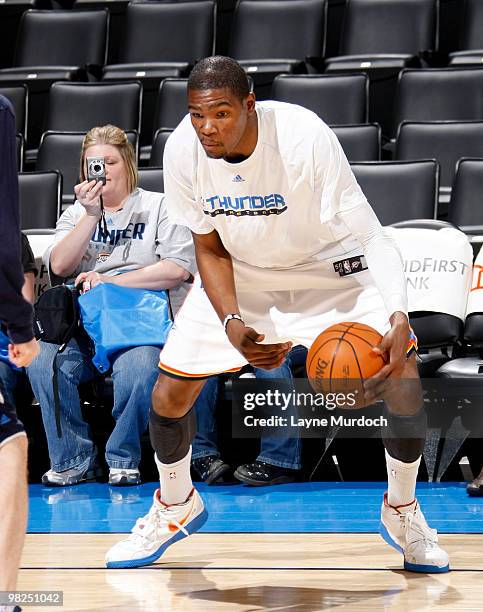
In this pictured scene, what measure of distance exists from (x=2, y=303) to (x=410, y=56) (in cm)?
477

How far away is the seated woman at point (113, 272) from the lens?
420 cm

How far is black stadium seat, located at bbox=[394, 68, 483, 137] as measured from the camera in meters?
5.83

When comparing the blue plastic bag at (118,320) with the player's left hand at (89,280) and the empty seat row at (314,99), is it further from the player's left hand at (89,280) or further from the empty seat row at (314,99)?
the empty seat row at (314,99)

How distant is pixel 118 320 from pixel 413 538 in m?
1.74

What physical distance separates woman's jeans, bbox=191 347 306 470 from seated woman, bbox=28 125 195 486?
228mm

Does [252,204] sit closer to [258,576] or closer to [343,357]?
[343,357]

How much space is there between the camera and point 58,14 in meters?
7.12

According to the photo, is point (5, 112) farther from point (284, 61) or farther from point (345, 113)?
point (284, 61)

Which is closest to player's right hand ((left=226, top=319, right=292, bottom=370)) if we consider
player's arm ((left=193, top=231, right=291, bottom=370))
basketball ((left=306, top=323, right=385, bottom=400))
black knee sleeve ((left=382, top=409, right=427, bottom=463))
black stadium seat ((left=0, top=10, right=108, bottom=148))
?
player's arm ((left=193, top=231, right=291, bottom=370))

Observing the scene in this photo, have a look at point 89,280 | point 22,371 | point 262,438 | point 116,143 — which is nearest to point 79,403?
point 22,371

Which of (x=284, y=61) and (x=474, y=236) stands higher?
(x=284, y=61)

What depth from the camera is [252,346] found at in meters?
2.87

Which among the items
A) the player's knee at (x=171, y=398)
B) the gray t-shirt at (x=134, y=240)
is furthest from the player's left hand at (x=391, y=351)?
the gray t-shirt at (x=134, y=240)

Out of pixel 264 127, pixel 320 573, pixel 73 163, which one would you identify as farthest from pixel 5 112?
pixel 73 163
